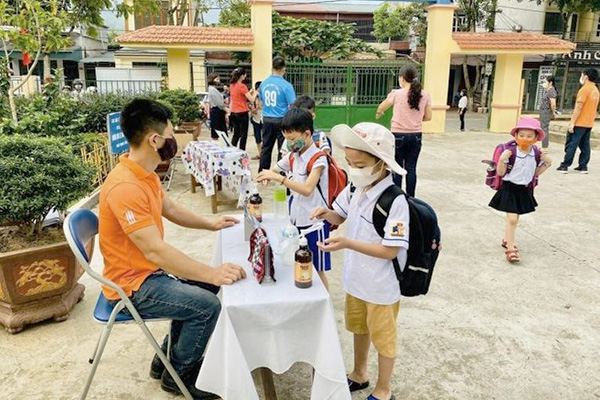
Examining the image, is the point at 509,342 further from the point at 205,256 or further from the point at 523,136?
the point at 205,256

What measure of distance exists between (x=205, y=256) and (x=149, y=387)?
6.14ft

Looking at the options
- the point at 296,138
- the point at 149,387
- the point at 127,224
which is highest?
the point at 296,138

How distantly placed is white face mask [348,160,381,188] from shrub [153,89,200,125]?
7.10m

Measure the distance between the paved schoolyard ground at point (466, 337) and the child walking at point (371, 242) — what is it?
0.44 m

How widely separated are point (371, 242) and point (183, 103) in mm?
7539

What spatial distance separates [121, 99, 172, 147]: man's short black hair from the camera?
7.66ft

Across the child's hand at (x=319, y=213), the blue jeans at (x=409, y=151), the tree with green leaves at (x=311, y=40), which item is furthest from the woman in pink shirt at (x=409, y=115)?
the tree with green leaves at (x=311, y=40)

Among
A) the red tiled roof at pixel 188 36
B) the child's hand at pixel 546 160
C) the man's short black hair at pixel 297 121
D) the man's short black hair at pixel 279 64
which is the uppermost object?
the red tiled roof at pixel 188 36

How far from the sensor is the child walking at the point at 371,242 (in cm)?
215

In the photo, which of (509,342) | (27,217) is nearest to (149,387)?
(27,217)

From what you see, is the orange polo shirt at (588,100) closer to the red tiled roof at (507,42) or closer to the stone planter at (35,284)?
the red tiled roof at (507,42)

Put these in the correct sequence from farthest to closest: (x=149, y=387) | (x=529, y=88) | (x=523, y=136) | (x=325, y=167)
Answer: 1. (x=529, y=88)
2. (x=523, y=136)
3. (x=325, y=167)
4. (x=149, y=387)

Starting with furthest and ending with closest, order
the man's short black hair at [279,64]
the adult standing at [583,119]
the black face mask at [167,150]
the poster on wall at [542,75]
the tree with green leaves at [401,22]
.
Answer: the tree with green leaves at [401,22] → the poster on wall at [542,75] → the adult standing at [583,119] → the man's short black hair at [279,64] → the black face mask at [167,150]

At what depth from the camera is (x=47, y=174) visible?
3.08 metres
